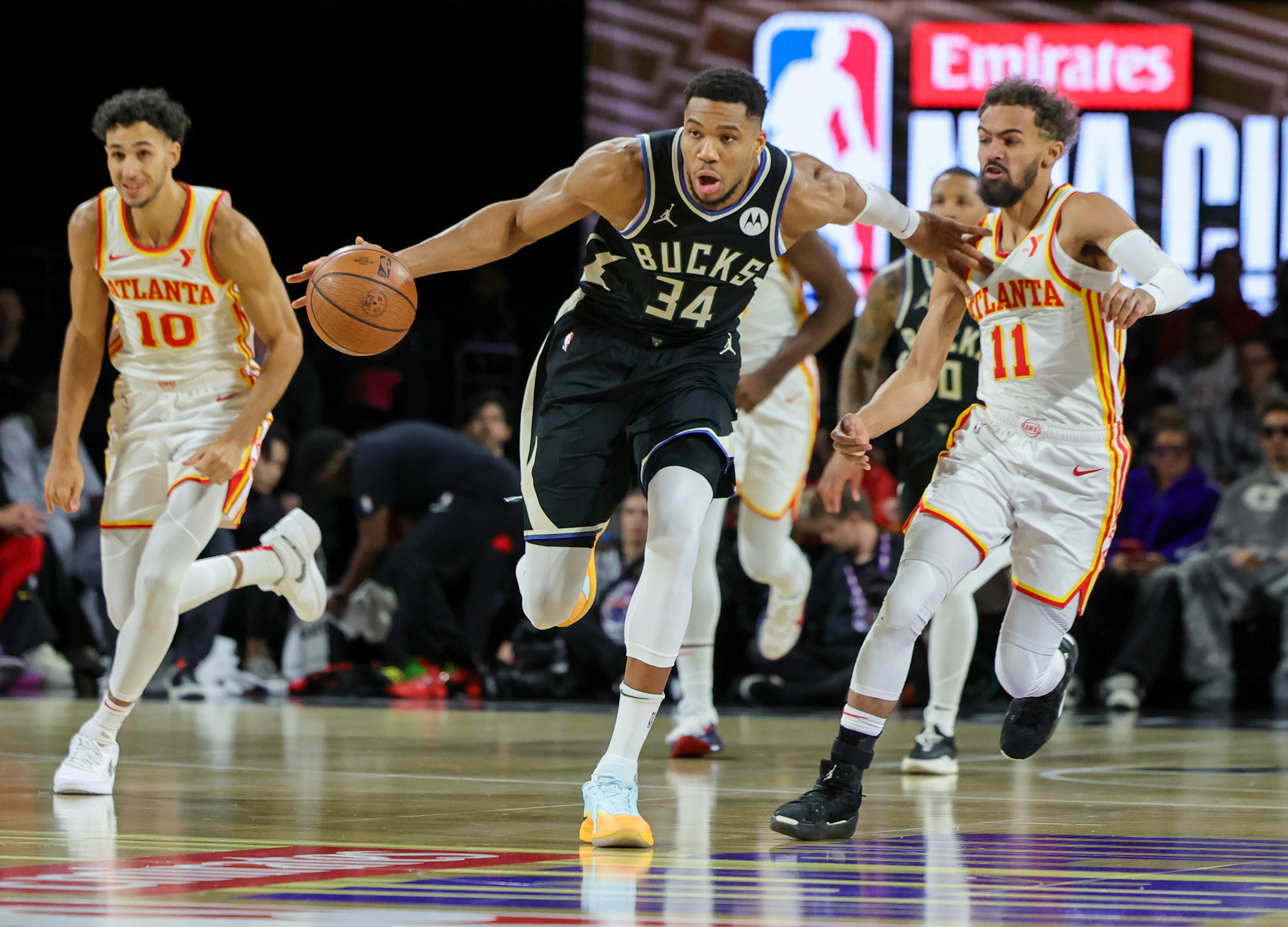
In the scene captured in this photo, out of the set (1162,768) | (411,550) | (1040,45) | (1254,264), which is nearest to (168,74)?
(411,550)

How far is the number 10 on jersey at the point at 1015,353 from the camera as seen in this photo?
503 centimetres

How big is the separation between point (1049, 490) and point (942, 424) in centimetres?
158

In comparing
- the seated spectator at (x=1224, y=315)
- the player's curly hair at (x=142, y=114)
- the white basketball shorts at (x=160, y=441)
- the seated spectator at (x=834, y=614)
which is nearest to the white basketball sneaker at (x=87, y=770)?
the white basketball shorts at (x=160, y=441)

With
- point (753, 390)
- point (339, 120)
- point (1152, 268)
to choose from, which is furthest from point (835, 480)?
point (339, 120)

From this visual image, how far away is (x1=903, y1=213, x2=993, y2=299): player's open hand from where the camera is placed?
5.02 meters

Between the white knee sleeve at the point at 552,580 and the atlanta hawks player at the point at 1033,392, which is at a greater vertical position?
the atlanta hawks player at the point at 1033,392

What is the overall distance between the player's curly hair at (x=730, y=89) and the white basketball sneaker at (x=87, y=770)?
2.60m

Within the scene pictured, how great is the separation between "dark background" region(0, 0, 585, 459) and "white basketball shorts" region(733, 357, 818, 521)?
274 inches

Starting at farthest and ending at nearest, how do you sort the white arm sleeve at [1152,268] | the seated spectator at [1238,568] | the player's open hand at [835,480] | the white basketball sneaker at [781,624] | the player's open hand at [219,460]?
1. the seated spectator at [1238,568]
2. the white basketball sneaker at [781,624]
3. the player's open hand at [835,480]
4. the player's open hand at [219,460]
5. the white arm sleeve at [1152,268]

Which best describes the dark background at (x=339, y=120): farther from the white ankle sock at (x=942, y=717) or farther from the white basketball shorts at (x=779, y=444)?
the white ankle sock at (x=942, y=717)

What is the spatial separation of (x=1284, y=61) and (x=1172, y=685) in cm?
528

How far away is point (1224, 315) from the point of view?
12.5 m

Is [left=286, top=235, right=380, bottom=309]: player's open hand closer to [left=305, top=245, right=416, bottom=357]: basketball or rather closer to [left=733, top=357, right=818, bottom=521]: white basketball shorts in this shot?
[left=305, top=245, right=416, bottom=357]: basketball

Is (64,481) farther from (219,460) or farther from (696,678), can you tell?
(696,678)
